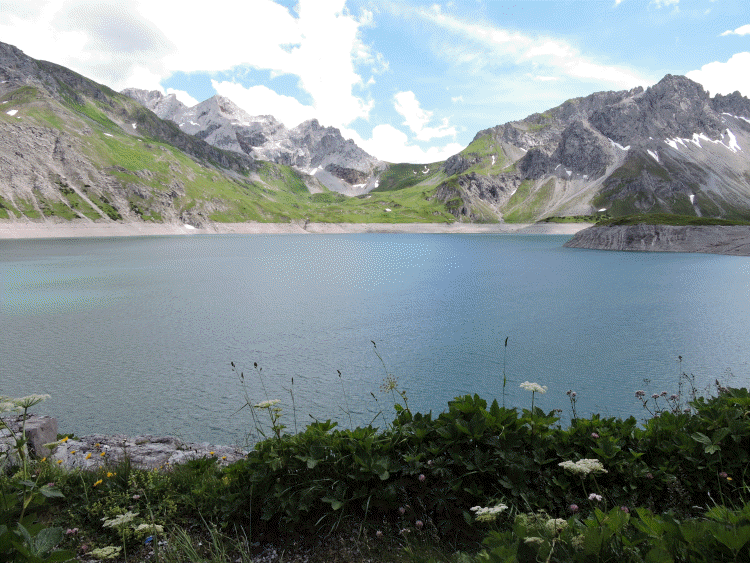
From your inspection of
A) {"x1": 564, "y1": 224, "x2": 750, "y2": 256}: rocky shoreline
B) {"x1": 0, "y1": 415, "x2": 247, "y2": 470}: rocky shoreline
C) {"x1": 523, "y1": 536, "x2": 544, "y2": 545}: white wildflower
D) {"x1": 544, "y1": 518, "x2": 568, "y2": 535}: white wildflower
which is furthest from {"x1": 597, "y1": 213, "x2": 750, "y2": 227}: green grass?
{"x1": 523, "y1": 536, "x2": 544, "y2": 545}: white wildflower

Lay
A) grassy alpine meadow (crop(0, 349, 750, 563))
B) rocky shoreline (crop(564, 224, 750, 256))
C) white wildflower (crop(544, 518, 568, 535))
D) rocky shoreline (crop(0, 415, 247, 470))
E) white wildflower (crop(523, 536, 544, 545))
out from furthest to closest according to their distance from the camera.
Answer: rocky shoreline (crop(564, 224, 750, 256)) → rocky shoreline (crop(0, 415, 247, 470)) → grassy alpine meadow (crop(0, 349, 750, 563)) → white wildflower (crop(544, 518, 568, 535)) → white wildflower (crop(523, 536, 544, 545))

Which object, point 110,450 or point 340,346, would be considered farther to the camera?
point 340,346

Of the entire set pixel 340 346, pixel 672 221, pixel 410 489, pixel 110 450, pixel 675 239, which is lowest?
pixel 340 346

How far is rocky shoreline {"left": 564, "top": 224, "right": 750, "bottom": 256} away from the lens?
347 feet

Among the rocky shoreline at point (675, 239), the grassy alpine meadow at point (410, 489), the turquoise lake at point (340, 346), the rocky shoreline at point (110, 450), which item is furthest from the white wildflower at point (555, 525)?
the rocky shoreline at point (675, 239)

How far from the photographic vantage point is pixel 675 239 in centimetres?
11488

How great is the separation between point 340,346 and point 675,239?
126641 mm

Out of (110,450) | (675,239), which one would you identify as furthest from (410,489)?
(675,239)

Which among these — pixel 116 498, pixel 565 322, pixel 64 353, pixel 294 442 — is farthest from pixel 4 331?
pixel 565 322

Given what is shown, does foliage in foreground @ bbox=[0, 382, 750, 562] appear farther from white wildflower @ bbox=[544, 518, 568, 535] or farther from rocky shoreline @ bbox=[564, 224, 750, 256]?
rocky shoreline @ bbox=[564, 224, 750, 256]

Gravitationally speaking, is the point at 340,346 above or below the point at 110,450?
below

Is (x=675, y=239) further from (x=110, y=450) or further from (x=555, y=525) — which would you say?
(x=110, y=450)

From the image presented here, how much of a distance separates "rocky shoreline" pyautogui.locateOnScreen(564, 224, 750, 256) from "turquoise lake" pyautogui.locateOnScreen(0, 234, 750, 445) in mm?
68510

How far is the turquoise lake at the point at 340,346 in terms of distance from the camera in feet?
60.0
